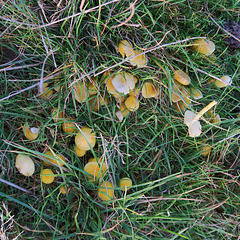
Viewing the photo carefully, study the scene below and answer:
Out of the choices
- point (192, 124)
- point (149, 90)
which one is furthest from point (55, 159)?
point (192, 124)

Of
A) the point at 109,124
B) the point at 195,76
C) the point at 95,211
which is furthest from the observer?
the point at 195,76

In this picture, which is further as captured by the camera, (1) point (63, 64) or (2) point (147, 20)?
(2) point (147, 20)

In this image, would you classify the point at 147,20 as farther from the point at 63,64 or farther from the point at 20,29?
the point at 20,29

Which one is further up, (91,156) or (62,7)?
(62,7)

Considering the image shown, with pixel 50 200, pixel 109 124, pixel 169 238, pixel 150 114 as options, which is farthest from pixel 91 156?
pixel 169 238

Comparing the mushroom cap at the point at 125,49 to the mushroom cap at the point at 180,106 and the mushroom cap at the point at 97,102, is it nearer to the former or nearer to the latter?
the mushroom cap at the point at 97,102

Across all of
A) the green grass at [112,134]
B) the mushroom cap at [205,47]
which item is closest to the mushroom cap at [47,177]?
the green grass at [112,134]

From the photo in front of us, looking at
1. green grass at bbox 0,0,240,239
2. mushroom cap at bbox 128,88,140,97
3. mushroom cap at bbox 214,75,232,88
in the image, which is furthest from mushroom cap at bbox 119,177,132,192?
mushroom cap at bbox 214,75,232,88
